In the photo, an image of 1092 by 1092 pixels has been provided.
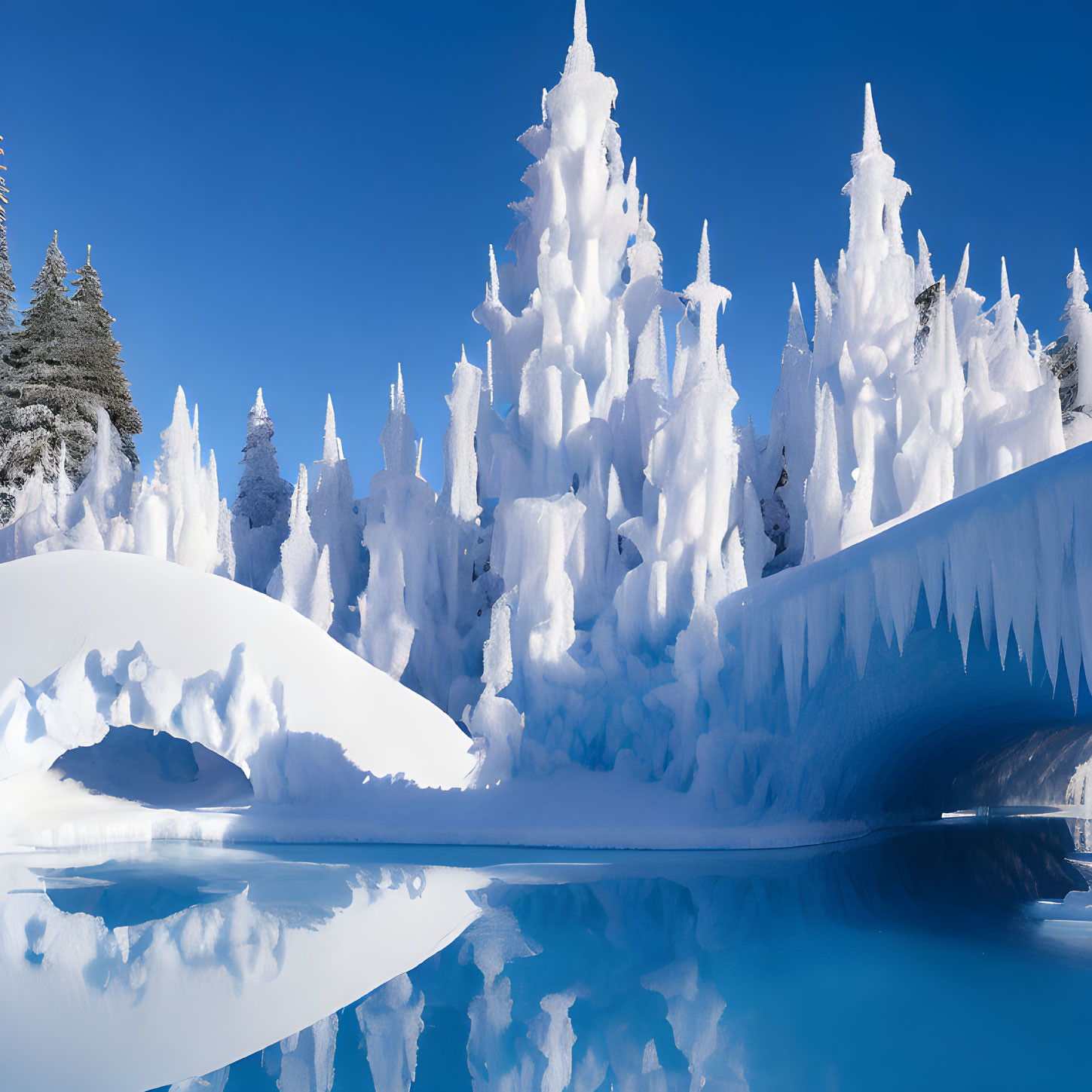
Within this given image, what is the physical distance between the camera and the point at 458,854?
37.5 feet

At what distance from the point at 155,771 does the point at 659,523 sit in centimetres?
956

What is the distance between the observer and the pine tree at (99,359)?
93.9 feet

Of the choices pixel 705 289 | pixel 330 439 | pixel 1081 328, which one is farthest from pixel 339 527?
pixel 1081 328

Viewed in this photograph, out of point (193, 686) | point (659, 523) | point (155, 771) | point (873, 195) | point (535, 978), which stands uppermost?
point (873, 195)

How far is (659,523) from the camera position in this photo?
549 inches

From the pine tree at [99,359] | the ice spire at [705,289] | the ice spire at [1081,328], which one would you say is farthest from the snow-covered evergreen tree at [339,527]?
the ice spire at [1081,328]

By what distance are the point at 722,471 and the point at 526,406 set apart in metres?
5.88

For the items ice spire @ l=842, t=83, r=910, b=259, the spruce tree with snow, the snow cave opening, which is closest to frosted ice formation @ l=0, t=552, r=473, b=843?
the snow cave opening

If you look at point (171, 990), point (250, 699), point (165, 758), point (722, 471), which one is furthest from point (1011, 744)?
point (171, 990)

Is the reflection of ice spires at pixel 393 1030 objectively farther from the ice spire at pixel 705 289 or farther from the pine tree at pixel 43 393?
the pine tree at pixel 43 393

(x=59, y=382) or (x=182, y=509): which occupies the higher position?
(x=59, y=382)

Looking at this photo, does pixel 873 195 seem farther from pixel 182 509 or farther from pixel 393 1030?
pixel 393 1030

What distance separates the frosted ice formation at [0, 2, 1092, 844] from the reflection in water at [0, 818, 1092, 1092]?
8.26 feet

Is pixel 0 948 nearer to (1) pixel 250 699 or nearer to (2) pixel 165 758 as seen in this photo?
(1) pixel 250 699
